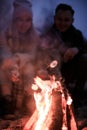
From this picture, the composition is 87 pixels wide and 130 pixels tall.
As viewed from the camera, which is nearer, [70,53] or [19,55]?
[19,55]

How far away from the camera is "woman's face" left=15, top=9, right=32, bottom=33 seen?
585 centimetres

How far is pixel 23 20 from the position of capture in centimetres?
589

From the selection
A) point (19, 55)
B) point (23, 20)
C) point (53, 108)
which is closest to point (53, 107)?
point (53, 108)

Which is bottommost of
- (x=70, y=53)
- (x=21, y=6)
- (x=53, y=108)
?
(x=53, y=108)

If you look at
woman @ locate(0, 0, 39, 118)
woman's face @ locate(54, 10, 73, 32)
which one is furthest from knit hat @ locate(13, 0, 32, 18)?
woman's face @ locate(54, 10, 73, 32)

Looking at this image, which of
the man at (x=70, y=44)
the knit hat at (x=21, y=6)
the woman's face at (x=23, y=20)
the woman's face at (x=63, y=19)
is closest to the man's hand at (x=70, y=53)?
the man at (x=70, y=44)

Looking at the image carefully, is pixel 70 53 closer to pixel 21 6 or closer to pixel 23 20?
pixel 23 20

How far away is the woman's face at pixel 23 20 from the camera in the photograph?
19.2ft

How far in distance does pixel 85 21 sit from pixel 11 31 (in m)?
2.78

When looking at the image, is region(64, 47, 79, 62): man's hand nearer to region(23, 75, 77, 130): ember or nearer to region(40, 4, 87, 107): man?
region(40, 4, 87, 107): man

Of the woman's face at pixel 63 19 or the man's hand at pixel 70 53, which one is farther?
the woman's face at pixel 63 19

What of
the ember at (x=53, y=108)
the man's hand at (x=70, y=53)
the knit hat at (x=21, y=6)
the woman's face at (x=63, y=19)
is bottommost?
the ember at (x=53, y=108)

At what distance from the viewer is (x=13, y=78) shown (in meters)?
5.34

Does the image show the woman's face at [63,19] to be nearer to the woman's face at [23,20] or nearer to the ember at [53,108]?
the woman's face at [23,20]
